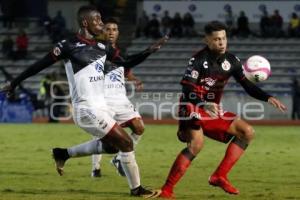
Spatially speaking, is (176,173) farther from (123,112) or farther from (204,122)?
(123,112)

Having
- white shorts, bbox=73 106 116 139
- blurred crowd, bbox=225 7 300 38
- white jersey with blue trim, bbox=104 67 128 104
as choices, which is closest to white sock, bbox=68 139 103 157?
white shorts, bbox=73 106 116 139

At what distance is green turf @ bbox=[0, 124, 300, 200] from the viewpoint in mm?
10297

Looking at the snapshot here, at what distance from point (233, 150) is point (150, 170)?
11.3 ft

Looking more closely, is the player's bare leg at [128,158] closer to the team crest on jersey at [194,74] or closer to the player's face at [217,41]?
the team crest on jersey at [194,74]

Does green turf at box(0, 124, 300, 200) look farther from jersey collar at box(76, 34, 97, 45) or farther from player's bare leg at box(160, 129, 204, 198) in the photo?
jersey collar at box(76, 34, 97, 45)

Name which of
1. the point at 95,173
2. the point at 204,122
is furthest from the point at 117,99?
the point at 204,122

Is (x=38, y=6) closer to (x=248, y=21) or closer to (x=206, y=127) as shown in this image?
(x=248, y=21)

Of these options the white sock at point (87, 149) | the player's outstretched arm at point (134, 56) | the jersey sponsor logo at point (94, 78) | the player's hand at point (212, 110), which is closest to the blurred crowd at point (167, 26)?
the white sock at point (87, 149)

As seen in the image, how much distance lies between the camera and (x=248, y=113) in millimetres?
28984

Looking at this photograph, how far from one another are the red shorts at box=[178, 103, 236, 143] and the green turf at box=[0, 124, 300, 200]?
2.41ft

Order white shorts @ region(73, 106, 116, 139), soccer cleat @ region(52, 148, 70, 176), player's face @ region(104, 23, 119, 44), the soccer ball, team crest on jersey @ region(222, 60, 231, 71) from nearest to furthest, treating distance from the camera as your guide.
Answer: white shorts @ region(73, 106, 116, 139)
team crest on jersey @ region(222, 60, 231, 71)
the soccer ball
soccer cleat @ region(52, 148, 70, 176)
player's face @ region(104, 23, 119, 44)

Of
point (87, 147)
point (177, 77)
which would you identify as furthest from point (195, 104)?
point (177, 77)

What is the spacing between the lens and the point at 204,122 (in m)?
10.0

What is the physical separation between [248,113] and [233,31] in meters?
7.07
